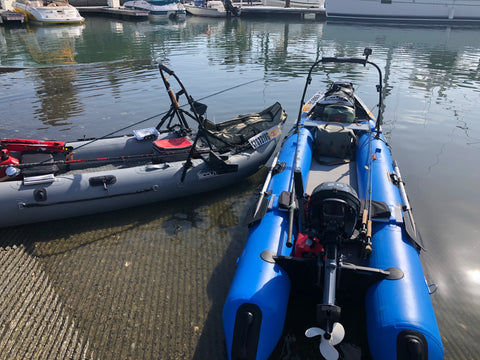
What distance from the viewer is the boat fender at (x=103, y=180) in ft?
19.3

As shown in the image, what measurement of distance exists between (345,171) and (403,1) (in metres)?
37.0

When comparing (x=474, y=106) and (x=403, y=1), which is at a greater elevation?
(x=403, y=1)

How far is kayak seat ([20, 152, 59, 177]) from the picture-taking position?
19.4 feet

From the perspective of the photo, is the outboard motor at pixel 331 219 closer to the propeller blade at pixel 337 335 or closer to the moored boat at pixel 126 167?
the propeller blade at pixel 337 335

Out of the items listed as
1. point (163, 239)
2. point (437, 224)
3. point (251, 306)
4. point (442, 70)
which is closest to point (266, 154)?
point (163, 239)

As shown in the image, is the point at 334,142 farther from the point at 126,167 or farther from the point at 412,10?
the point at 412,10

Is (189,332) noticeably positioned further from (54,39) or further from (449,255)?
(54,39)

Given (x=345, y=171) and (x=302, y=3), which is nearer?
(x=345, y=171)

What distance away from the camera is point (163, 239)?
18.8 ft

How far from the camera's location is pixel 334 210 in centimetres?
351

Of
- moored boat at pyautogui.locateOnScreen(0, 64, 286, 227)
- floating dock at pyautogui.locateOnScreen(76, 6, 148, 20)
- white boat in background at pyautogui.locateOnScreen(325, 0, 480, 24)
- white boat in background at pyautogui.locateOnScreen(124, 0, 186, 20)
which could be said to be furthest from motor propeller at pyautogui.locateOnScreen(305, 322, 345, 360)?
white boat in background at pyautogui.locateOnScreen(124, 0, 186, 20)

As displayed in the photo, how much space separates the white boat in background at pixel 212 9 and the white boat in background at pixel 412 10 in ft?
38.7

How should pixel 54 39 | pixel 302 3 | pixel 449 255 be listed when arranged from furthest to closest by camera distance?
pixel 302 3, pixel 54 39, pixel 449 255

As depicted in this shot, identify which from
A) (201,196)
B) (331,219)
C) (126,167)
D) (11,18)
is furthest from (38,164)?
(11,18)
